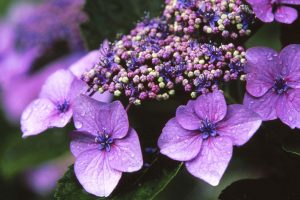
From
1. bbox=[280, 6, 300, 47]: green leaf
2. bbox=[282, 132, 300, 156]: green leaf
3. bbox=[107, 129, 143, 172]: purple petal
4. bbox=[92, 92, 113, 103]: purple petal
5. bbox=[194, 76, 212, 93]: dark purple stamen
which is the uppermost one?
bbox=[194, 76, 212, 93]: dark purple stamen

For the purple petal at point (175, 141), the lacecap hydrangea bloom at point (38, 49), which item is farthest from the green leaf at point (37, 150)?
the purple petal at point (175, 141)

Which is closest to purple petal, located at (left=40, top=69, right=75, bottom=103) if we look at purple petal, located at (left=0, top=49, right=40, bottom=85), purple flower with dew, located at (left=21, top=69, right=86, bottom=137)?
purple flower with dew, located at (left=21, top=69, right=86, bottom=137)

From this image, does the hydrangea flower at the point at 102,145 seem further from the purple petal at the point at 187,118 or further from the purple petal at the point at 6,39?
the purple petal at the point at 6,39

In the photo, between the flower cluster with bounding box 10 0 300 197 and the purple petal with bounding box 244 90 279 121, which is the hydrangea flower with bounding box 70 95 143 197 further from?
the purple petal with bounding box 244 90 279 121

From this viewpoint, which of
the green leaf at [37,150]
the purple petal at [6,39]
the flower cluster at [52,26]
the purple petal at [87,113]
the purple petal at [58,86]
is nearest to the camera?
the purple petal at [87,113]

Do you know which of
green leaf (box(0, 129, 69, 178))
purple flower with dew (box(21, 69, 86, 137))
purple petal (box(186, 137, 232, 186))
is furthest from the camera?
green leaf (box(0, 129, 69, 178))

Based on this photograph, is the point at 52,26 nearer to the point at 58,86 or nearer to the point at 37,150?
the point at 37,150

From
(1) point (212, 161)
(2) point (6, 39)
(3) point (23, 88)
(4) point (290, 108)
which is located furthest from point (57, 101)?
(2) point (6, 39)
